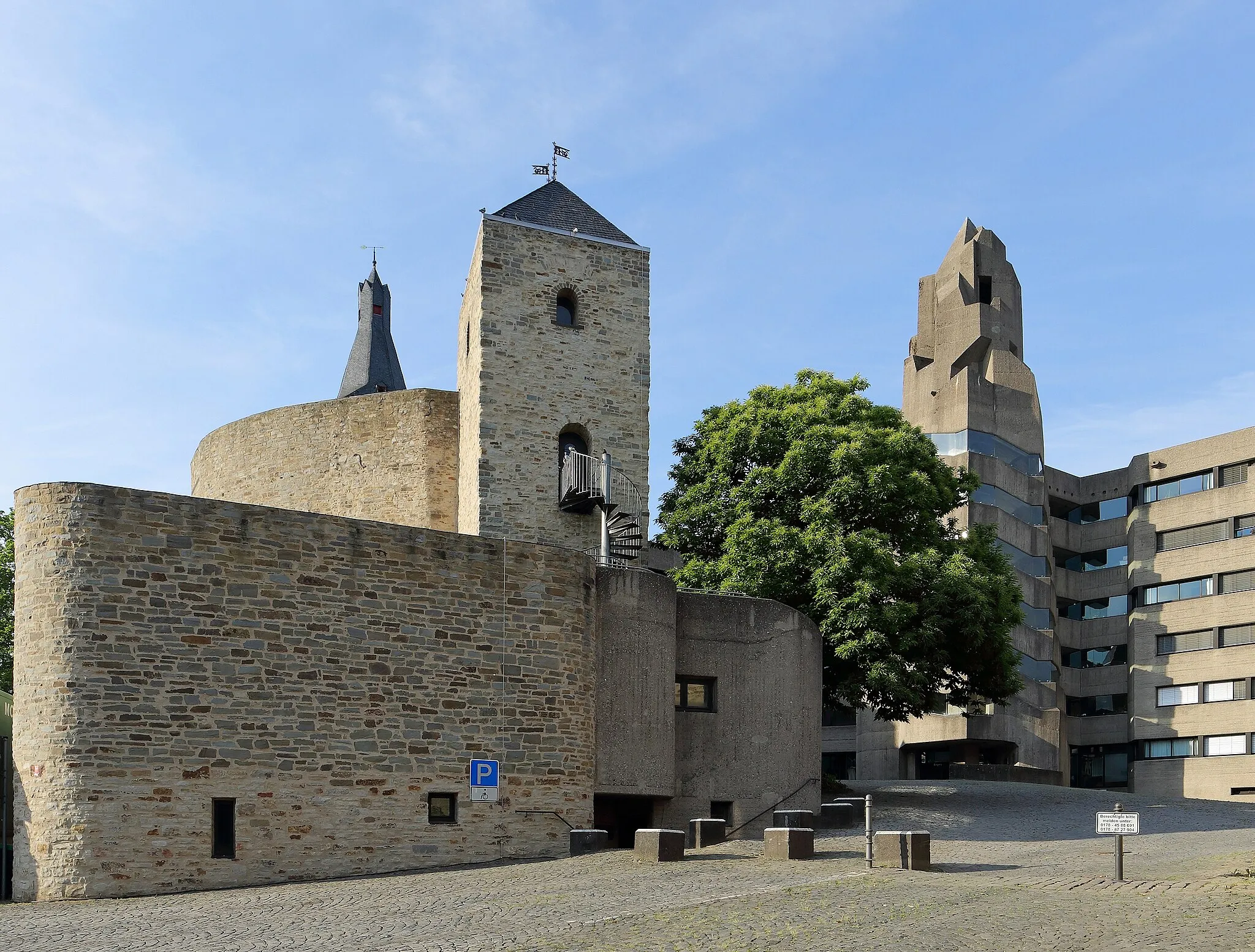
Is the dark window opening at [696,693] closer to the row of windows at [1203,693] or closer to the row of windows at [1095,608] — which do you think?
the row of windows at [1203,693]

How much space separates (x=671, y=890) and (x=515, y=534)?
1131 centimetres

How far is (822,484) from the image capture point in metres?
30.1

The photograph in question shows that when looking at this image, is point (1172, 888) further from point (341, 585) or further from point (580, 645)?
point (341, 585)

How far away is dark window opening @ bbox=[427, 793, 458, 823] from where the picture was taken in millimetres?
21188

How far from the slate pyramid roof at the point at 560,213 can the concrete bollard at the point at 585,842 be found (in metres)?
12.7

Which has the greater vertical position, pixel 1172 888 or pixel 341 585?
pixel 341 585

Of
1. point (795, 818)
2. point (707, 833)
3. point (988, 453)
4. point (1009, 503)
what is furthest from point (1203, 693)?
point (707, 833)

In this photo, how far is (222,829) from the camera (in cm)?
1964

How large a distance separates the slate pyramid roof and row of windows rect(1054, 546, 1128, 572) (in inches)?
1422

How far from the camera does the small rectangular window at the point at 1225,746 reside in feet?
173

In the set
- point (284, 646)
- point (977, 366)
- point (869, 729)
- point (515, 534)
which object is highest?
point (977, 366)

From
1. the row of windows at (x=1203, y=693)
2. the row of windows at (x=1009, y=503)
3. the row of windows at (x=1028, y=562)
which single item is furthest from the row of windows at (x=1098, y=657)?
the row of windows at (x=1009, y=503)

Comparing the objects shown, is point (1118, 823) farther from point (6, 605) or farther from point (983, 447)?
point (983, 447)

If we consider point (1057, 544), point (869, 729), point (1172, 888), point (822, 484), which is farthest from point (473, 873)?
point (1057, 544)
